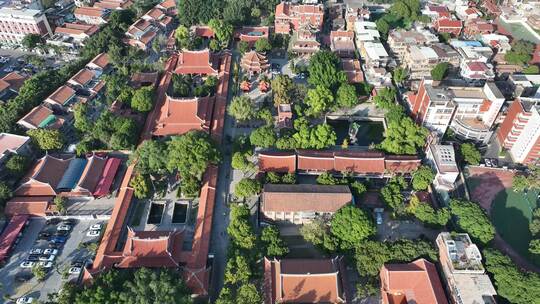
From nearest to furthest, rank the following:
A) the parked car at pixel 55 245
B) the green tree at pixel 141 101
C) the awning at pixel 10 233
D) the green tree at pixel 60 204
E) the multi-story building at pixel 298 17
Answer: the awning at pixel 10 233 < the parked car at pixel 55 245 < the green tree at pixel 60 204 < the green tree at pixel 141 101 < the multi-story building at pixel 298 17

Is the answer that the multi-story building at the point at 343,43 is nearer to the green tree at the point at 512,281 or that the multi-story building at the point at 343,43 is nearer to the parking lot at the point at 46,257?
the green tree at the point at 512,281

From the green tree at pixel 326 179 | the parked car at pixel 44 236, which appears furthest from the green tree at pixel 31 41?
the green tree at pixel 326 179

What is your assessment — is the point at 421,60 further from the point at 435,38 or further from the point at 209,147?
the point at 209,147

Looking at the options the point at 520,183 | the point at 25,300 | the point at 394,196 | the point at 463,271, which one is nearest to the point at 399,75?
the point at 520,183

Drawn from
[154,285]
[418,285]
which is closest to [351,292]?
[418,285]

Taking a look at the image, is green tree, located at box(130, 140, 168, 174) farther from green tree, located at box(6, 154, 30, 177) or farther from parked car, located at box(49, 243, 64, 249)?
green tree, located at box(6, 154, 30, 177)
